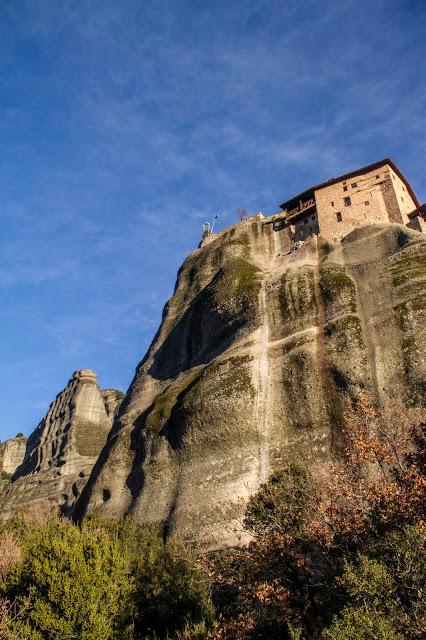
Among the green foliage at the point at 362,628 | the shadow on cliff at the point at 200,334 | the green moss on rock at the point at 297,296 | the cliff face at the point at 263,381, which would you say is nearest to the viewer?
the green foliage at the point at 362,628

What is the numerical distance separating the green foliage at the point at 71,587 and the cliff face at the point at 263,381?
8123 millimetres

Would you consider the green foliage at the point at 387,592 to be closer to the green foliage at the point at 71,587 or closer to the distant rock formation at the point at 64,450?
the green foliage at the point at 71,587

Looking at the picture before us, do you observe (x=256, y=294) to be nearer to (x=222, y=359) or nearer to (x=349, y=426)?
(x=222, y=359)

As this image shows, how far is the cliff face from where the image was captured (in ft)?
112

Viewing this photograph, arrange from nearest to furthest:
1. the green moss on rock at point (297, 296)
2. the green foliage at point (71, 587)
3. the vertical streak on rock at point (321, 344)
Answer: the green foliage at point (71, 587) < the vertical streak on rock at point (321, 344) < the green moss on rock at point (297, 296)

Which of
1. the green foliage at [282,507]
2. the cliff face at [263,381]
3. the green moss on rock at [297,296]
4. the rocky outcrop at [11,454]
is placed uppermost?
Result: the rocky outcrop at [11,454]

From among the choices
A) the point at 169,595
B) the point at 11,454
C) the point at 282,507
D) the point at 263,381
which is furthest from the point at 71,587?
the point at 11,454

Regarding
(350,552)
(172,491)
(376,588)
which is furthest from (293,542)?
(172,491)

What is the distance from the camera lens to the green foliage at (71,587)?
71.3 feet

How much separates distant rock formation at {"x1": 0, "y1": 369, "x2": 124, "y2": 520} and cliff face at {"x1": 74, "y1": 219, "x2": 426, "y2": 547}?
22.8 metres

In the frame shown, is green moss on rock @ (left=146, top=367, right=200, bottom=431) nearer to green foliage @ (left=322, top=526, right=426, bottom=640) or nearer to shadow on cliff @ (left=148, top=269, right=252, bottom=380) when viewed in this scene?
shadow on cliff @ (left=148, top=269, right=252, bottom=380)

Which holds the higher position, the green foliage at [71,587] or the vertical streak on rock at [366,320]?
the vertical streak on rock at [366,320]

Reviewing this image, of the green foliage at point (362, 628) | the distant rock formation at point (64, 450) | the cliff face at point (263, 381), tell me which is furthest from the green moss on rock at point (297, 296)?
the distant rock formation at point (64, 450)

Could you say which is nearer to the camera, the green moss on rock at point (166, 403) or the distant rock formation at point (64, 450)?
the green moss on rock at point (166, 403)
